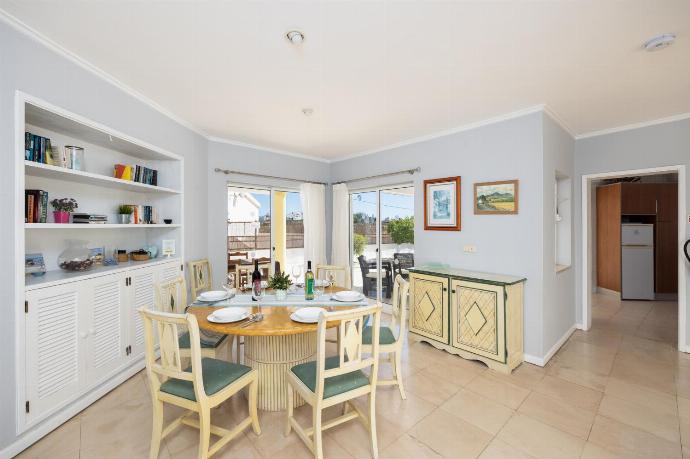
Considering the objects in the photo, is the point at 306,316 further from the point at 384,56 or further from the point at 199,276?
the point at 199,276

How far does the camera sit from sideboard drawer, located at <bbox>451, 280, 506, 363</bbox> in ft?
9.50

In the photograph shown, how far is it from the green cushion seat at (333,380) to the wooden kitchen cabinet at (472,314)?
1638mm

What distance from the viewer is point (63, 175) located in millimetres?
2377

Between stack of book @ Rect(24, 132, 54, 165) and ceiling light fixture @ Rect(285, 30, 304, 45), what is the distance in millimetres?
1814

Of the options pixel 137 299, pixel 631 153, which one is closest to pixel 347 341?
pixel 137 299

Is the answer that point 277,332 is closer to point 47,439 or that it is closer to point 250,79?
point 47,439

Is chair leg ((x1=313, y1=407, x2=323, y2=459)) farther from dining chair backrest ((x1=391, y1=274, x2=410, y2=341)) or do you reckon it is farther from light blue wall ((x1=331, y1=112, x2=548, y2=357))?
light blue wall ((x1=331, y1=112, x2=548, y2=357))

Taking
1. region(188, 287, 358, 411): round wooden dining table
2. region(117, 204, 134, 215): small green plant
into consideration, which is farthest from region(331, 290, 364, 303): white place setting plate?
region(117, 204, 134, 215): small green plant

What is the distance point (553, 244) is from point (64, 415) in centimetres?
450

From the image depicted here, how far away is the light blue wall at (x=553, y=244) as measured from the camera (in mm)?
3109

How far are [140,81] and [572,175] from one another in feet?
16.0

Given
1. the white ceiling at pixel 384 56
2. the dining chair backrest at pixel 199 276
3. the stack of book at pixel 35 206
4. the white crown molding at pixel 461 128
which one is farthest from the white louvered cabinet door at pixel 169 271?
the white crown molding at pixel 461 128

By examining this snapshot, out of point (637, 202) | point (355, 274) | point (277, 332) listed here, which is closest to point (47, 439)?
point (277, 332)

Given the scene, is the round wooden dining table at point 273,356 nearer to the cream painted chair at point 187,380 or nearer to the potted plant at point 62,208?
the cream painted chair at point 187,380
